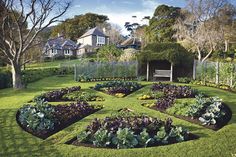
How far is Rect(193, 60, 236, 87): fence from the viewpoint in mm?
15512

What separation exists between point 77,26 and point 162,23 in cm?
3018

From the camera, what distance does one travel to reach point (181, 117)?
30.0ft

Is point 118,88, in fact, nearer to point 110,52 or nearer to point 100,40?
point 110,52

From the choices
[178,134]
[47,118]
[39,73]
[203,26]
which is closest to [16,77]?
[39,73]

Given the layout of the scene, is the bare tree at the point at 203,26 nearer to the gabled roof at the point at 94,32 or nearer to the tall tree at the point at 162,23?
the tall tree at the point at 162,23

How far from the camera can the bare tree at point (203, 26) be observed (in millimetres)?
30328

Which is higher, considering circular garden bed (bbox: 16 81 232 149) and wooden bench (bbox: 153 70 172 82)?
wooden bench (bbox: 153 70 172 82)

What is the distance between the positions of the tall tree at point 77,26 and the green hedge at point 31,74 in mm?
38787

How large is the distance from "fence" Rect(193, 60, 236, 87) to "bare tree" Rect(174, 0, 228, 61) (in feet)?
39.8

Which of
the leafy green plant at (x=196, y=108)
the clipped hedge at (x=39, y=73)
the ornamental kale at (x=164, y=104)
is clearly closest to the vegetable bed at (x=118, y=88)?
the ornamental kale at (x=164, y=104)

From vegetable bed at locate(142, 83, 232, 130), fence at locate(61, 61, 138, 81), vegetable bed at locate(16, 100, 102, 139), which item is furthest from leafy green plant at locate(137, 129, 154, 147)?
fence at locate(61, 61, 138, 81)

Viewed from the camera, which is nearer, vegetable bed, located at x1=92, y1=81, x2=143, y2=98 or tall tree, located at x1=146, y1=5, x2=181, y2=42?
vegetable bed, located at x1=92, y1=81, x2=143, y2=98

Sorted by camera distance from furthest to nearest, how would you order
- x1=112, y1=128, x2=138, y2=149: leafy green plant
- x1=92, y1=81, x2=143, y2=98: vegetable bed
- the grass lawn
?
x1=92, y1=81, x2=143, y2=98: vegetable bed → x1=112, y1=128, x2=138, y2=149: leafy green plant → the grass lawn

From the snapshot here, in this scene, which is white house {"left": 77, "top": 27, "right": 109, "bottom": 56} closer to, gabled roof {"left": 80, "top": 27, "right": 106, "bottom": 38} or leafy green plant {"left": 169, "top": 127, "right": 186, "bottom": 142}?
gabled roof {"left": 80, "top": 27, "right": 106, "bottom": 38}
